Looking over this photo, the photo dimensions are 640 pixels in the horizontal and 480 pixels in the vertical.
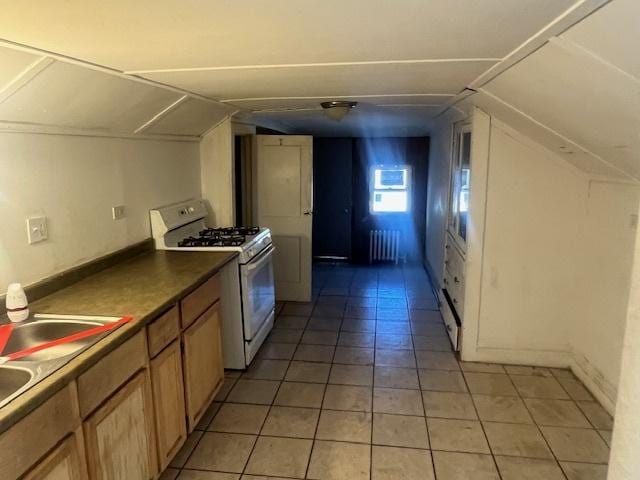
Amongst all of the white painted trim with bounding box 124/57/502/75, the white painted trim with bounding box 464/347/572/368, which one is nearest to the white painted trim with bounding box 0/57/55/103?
the white painted trim with bounding box 124/57/502/75

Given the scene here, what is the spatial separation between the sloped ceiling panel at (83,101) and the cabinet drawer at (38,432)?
1.10 metres

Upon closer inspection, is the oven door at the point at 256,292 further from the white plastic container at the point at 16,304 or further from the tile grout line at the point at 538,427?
the tile grout line at the point at 538,427

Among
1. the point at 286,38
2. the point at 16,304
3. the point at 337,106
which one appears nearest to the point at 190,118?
the point at 337,106

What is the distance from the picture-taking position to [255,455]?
7.47 ft

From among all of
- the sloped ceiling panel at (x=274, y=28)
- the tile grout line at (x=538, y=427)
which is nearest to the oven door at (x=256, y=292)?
the sloped ceiling panel at (x=274, y=28)

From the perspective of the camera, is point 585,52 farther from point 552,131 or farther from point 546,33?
point 552,131

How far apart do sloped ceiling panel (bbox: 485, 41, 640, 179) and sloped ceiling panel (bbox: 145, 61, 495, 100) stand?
0.20m

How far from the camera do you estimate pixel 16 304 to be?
5.80ft

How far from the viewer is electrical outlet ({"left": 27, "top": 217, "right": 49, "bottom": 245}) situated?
1969 mm

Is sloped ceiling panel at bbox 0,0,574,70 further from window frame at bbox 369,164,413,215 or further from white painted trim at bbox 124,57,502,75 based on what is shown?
window frame at bbox 369,164,413,215

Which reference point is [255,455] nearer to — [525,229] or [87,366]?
[87,366]

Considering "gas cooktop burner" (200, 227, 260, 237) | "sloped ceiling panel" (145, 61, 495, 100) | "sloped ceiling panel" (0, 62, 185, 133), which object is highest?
"sloped ceiling panel" (145, 61, 495, 100)

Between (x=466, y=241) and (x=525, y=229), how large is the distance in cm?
40

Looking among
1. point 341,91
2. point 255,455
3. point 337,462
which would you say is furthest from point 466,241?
point 255,455
